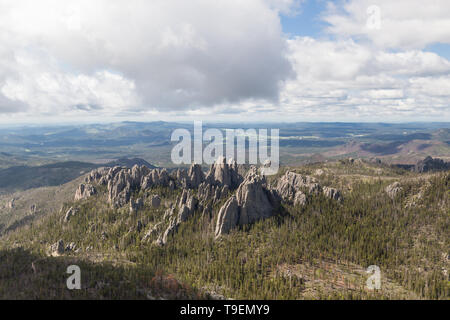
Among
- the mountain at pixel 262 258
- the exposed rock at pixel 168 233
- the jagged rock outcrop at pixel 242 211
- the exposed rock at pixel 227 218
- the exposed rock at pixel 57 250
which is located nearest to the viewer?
the mountain at pixel 262 258

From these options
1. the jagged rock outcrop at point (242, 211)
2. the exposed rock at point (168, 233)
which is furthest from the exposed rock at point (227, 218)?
the exposed rock at point (168, 233)

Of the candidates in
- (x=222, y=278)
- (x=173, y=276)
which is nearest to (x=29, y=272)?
(x=173, y=276)

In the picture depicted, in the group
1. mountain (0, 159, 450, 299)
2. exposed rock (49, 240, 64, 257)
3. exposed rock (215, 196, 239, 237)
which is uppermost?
exposed rock (215, 196, 239, 237)

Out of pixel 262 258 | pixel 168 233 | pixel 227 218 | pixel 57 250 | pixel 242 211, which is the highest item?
pixel 242 211

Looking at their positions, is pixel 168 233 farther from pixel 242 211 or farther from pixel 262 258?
pixel 262 258

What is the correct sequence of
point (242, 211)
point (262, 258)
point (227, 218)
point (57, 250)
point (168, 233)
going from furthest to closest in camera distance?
1. point (57, 250)
2. point (242, 211)
3. point (168, 233)
4. point (227, 218)
5. point (262, 258)

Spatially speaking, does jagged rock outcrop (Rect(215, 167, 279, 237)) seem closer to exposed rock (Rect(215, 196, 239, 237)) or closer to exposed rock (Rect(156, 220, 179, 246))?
exposed rock (Rect(215, 196, 239, 237))

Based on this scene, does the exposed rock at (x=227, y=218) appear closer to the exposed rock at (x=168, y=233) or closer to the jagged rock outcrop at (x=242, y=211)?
the jagged rock outcrop at (x=242, y=211)

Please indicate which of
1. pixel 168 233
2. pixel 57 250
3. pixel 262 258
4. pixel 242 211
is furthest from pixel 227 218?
pixel 57 250

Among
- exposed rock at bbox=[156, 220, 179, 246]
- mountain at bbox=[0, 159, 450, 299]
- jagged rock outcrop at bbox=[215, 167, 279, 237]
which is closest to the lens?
mountain at bbox=[0, 159, 450, 299]

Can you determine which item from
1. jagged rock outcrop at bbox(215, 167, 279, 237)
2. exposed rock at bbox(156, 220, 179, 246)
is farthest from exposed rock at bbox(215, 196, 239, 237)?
exposed rock at bbox(156, 220, 179, 246)

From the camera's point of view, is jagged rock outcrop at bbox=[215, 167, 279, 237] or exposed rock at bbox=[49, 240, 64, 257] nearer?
jagged rock outcrop at bbox=[215, 167, 279, 237]

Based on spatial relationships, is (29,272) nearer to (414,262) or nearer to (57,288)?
(57,288)
